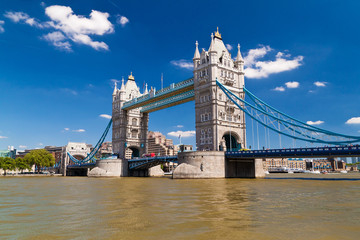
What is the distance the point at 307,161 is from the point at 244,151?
5651 inches

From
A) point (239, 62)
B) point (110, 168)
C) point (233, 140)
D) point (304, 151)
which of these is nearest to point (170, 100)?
point (239, 62)

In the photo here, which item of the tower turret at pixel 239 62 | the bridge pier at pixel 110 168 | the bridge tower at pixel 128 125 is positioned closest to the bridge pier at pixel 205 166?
the tower turret at pixel 239 62

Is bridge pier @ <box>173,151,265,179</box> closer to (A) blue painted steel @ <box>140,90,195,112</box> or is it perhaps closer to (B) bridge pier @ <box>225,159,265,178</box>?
(B) bridge pier @ <box>225,159,265,178</box>

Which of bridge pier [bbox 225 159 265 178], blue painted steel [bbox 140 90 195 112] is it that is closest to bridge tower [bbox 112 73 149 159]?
blue painted steel [bbox 140 90 195 112]

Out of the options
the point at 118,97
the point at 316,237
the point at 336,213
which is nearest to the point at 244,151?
the point at 336,213

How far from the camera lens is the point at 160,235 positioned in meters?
7.80

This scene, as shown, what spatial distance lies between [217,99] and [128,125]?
35.6 m

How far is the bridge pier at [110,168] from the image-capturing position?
6756 centimetres

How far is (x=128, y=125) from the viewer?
3155 inches

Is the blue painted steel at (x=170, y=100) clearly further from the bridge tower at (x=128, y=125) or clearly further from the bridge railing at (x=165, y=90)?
the bridge tower at (x=128, y=125)

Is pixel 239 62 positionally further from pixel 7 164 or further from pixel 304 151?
pixel 7 164

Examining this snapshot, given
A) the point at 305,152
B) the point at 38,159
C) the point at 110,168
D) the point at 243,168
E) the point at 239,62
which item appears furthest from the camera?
the point at 38,159

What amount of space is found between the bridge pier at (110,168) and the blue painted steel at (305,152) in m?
32.5

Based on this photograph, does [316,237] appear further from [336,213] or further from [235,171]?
[235,171]
